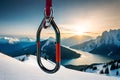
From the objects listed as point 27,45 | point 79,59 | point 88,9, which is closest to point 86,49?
point 79,59

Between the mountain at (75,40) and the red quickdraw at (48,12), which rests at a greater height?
the red quickdraw at (48,12)

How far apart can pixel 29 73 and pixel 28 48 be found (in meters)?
0.44

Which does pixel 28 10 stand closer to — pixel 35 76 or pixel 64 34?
pixel 64 34

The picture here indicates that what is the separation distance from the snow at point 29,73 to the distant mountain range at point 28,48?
0.35 ft

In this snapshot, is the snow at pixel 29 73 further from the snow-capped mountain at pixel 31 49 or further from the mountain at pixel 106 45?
the mountain at pixel 106 45

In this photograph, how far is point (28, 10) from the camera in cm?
329

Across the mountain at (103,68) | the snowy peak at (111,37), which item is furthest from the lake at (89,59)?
the snowy peak at (111,37)

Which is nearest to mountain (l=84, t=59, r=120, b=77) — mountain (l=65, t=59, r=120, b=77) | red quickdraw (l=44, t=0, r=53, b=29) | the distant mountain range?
mountain (l=65, t=59, r=120, b=77)

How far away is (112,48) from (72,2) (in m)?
0.60

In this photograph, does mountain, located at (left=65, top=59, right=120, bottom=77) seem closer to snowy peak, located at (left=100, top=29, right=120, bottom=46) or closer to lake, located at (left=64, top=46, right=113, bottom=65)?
lake, located at (left=64, top=46, right=113, bottom=65)

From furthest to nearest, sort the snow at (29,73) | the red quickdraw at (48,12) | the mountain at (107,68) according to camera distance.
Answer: the mountain at (107,68) < the snow at (29,73) < the red quickdraw at (48,12)

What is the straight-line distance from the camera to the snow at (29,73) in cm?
279

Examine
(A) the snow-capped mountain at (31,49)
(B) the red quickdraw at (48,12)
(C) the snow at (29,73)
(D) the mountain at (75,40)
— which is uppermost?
(B) the red quickdraw at (48,12)

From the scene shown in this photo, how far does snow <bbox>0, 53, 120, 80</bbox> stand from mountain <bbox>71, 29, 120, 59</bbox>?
235 mm
